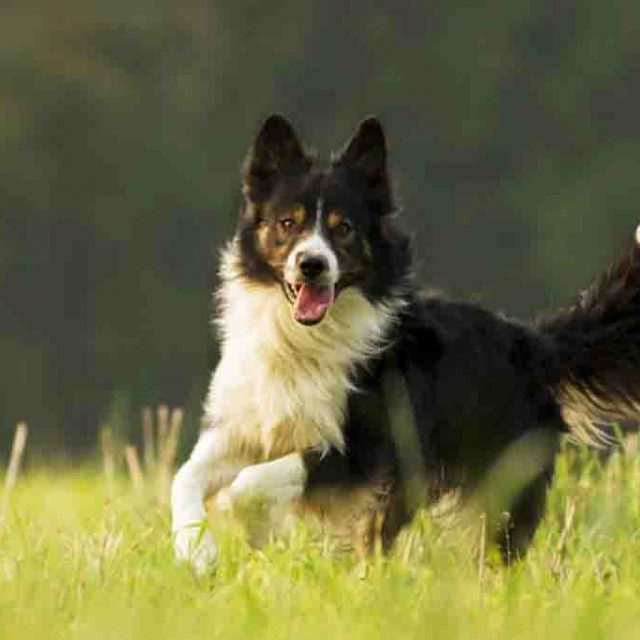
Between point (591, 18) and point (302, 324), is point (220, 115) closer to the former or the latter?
point (591, 18)

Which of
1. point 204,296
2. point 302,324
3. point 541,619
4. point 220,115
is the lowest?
point 541,619

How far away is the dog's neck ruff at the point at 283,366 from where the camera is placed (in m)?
8.09

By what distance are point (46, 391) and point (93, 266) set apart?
3.57 m

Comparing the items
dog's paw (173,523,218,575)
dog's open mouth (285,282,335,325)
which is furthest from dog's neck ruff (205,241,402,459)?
dog's paw (173,523,218,575)

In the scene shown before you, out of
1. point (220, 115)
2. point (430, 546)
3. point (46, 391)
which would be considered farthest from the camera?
point (220, 115)

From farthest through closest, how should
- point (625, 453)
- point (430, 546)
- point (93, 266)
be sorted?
point (93, 266) < point (625, 453) < point (430, 546)

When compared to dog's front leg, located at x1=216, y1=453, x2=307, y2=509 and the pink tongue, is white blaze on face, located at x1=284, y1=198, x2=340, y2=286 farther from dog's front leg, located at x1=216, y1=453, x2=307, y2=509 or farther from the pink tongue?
dog's front leg, located at x1=216, y1=453, x2=307, y2=509

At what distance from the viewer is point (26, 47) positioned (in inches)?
1529

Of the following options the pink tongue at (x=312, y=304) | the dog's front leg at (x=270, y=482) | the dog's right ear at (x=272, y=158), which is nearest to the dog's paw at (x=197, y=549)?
the dog's front leg at (x=270, y=482)

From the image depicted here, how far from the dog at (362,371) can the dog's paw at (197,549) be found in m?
0.53

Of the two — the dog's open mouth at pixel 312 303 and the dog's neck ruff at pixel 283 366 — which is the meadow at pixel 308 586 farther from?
the dog's open mouth at pixel 312 303

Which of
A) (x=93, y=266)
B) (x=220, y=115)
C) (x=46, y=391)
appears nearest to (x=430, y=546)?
(x=46, y=391)

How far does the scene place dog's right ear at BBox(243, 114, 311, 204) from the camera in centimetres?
827

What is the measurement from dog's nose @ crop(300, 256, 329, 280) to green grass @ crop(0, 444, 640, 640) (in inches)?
34.1
